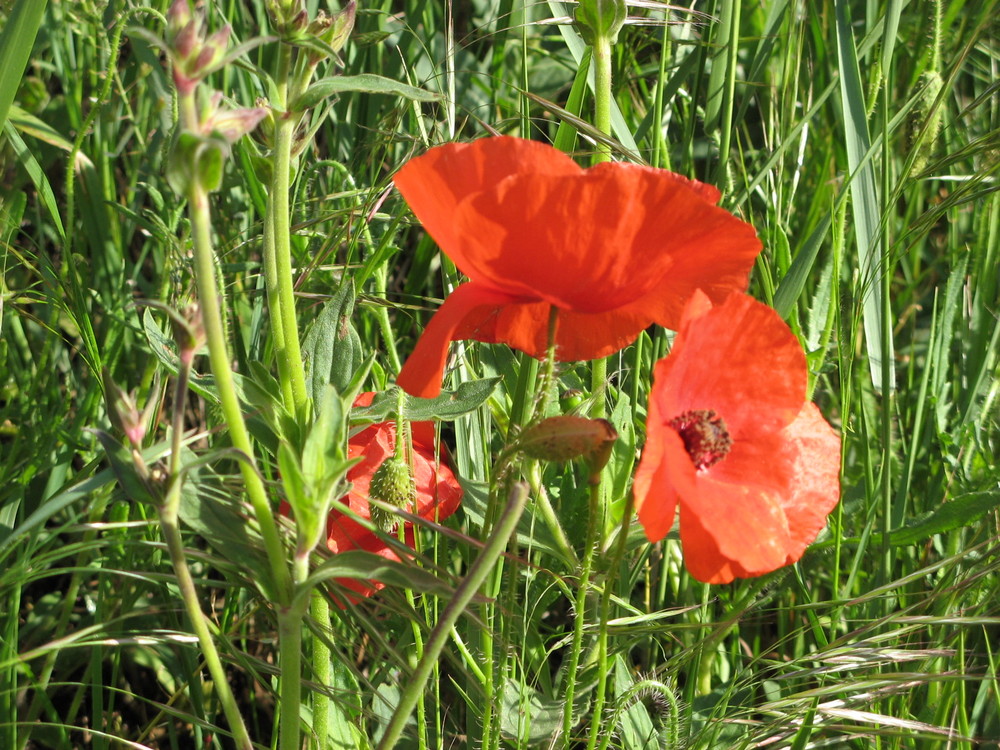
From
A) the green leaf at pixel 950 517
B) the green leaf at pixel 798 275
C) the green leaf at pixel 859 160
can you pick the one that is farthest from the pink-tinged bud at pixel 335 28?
the green leaf at pixel 950 517

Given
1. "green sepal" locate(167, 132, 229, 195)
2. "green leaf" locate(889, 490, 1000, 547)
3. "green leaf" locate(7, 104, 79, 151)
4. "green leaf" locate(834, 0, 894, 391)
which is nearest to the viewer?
"green sepal" locate(167, 132, 229, 195)

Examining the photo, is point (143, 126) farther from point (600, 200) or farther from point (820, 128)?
point (600, 200)

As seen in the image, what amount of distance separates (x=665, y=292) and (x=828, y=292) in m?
0.56

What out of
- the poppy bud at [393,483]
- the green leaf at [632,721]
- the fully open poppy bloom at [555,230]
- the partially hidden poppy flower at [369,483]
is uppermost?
the fully open poppy bloom at [555,230]

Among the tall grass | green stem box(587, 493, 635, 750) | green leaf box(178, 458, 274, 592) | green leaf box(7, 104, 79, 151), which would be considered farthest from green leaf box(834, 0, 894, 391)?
green leaf box(7, 104, 79, 151)

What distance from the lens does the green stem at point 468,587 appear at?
63 centimetres

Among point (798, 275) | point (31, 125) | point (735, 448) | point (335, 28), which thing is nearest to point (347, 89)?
point (335, 28)

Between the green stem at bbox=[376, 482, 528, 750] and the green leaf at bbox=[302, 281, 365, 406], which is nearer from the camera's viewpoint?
the green stem at bbox=[376, 482, 528, 750]

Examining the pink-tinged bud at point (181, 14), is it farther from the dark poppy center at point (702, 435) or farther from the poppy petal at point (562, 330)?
the dark poppy center at point (702, 435)

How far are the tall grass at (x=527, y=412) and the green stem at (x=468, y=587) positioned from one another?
Answer: 2.2 inches

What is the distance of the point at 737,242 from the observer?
78 centimetres

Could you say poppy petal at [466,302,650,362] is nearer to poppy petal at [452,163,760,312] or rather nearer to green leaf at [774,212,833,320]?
poppy petal at [452,163,760,312]

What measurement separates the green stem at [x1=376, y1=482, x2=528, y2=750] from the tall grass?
5 centimetres

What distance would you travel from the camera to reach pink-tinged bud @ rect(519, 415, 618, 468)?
729 millimetres
